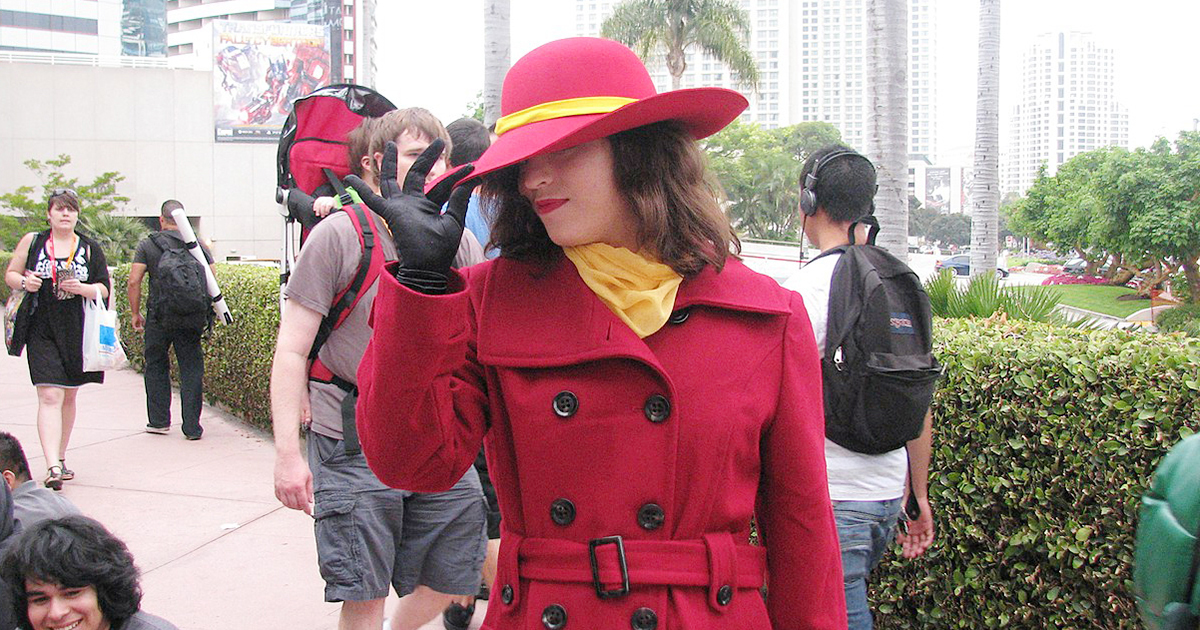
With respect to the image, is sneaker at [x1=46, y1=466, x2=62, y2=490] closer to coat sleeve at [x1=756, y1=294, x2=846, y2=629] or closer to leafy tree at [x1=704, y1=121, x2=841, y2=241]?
coat sleeve at [x1=756, y1=294, x2=846, y2=629]

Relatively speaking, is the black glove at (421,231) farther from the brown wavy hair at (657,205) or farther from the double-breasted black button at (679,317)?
the double-breasted black button at (679,317)

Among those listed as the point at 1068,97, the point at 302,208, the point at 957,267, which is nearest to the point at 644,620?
the point at 302,208

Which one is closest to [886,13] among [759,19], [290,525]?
[290,525]

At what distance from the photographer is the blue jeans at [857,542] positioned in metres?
2.76

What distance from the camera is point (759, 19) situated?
7631 centimetres

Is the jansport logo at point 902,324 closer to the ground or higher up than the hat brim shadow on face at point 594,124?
closer to the ground

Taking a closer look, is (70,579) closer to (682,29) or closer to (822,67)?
(682,29)

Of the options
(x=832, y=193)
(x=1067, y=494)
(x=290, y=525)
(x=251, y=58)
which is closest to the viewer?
(x=832, y=193)

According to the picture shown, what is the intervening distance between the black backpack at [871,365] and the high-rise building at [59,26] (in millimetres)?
103456

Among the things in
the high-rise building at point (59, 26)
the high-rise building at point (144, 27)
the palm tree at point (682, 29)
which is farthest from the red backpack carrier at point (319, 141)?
the high-rise building at point (144, 27)

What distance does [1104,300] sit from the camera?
104 feet

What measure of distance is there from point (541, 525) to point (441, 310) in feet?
1.28

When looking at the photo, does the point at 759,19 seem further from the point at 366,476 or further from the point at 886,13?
the point at 366,476

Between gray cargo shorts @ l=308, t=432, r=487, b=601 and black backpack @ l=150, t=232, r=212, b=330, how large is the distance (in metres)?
5.17
